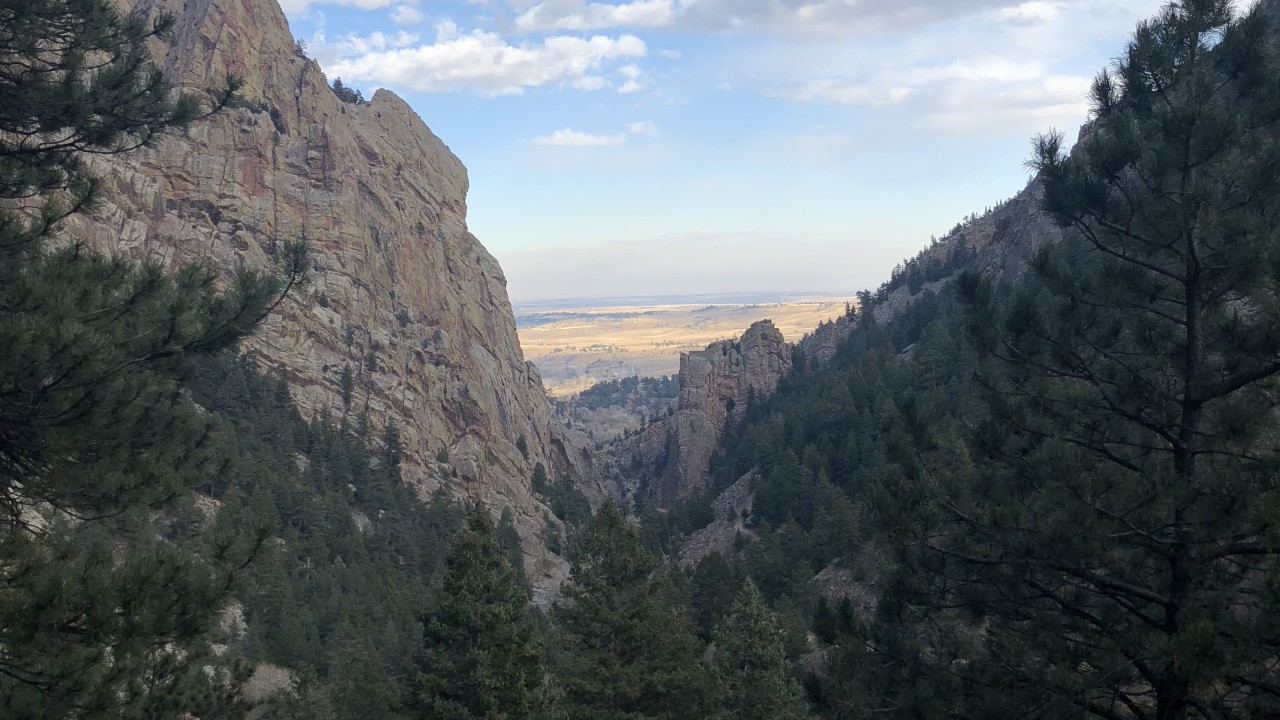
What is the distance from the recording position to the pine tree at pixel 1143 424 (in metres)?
8.09

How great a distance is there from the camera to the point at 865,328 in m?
95.4

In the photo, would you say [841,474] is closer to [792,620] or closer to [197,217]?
[792,620]

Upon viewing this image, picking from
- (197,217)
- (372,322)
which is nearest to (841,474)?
(372,322)

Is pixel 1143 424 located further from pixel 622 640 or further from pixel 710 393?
pixel 710 393

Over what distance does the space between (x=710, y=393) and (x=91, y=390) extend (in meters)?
97.6

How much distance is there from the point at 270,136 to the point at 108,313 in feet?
266

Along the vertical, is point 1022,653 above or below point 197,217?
below

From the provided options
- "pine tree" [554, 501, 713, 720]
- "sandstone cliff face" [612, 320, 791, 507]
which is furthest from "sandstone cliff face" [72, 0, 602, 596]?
"pine tree" [554, 501, 713, 720]

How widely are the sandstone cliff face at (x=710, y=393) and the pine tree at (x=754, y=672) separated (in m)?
78.9

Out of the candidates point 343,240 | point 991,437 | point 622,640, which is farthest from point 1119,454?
point 343,240

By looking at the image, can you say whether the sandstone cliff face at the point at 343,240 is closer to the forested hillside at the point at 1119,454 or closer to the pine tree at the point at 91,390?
the pine tree at the point at 91,390

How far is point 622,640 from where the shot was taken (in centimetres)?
2017

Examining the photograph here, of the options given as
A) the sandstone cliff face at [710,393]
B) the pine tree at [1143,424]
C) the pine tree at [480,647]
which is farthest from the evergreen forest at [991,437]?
the sandstone cliff face at [710,393]

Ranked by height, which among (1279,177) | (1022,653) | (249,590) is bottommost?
(1022,653)
